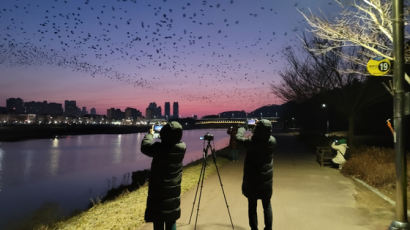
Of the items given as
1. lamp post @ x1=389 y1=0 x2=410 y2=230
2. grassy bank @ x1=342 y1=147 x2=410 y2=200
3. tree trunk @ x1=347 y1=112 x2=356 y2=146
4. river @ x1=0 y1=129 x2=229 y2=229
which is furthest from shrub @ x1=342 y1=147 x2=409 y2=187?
river @ x1=0 y1=129 x2=229 y2=229

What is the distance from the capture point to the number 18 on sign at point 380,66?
618 cm

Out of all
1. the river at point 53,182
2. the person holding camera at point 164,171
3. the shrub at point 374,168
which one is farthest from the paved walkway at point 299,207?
the river at point 53,182

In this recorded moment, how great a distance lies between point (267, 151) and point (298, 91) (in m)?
21.7

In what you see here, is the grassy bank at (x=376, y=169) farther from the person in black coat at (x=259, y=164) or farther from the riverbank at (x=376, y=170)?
the person in black coat at (x=259, y=164)

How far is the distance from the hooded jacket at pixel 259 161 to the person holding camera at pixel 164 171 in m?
1.30

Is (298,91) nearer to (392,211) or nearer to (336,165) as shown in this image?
(336,165)

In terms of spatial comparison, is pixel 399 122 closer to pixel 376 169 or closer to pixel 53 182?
pixel 376 169

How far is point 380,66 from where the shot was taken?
20.4ft

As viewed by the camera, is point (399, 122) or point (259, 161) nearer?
point (259, 161)

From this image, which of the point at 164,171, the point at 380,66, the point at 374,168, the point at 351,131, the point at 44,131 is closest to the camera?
the point at 164,171

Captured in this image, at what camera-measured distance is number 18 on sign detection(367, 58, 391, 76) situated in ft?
20.3

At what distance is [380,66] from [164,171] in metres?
4.63

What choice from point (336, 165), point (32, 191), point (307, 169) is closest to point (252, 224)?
point (307, 169)

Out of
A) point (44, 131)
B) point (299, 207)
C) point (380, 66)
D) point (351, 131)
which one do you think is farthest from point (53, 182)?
point (44, 131)
